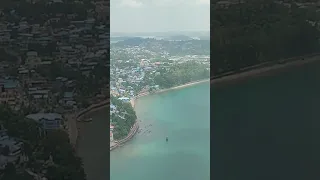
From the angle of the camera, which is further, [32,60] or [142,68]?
[142,68]

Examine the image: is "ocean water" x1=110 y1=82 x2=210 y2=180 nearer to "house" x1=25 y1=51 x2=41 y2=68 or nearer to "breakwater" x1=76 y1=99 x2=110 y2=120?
"breakwater" x1=76 y1=99 x2=110 y2=120

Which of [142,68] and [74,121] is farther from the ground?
[142,68]

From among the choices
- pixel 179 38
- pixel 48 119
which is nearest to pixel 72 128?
pixel 48 119

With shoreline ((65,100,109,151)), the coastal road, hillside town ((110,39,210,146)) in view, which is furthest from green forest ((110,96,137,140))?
the coastal road

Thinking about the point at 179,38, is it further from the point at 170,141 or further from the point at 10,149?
the point at 10,149
